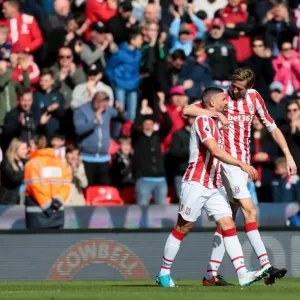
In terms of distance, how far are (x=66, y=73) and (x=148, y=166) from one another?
2454mm

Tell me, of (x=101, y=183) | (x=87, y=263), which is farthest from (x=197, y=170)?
(x=101, y=183)

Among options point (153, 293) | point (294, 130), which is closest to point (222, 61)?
point (294, 130)

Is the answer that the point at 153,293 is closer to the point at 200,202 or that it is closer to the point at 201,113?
the point at 200,202

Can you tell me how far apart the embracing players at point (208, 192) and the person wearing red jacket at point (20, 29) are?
799 centimetres

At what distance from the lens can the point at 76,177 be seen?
17.8 m

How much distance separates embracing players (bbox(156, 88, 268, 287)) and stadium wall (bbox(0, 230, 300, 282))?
9.16 feet

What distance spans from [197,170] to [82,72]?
25.6ft

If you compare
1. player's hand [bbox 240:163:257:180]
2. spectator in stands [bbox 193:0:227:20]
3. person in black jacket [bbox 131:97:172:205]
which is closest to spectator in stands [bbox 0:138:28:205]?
person in black jacket [bbox 131:97:172:205]

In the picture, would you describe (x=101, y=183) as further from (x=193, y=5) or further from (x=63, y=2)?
(x=193, y=5)

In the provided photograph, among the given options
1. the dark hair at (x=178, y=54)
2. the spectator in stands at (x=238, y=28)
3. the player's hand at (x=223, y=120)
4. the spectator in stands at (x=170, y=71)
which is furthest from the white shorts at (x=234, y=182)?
the spectator in stands at (x=238, y=28)

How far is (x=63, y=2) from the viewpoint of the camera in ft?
66.5

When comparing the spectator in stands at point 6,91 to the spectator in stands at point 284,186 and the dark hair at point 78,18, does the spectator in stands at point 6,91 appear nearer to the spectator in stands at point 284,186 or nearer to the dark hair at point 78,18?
the dark hair at point 78,18

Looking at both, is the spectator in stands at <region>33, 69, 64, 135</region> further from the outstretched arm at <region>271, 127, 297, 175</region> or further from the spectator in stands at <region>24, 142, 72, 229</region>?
the outstretched arm at <region>271, 127, 297, 175</region>

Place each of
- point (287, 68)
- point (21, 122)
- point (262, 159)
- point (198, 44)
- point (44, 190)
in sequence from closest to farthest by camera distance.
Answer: point (44, 190)
point (21, 122)
point (262, 159)
point (198, 44)
point (287, 68)
